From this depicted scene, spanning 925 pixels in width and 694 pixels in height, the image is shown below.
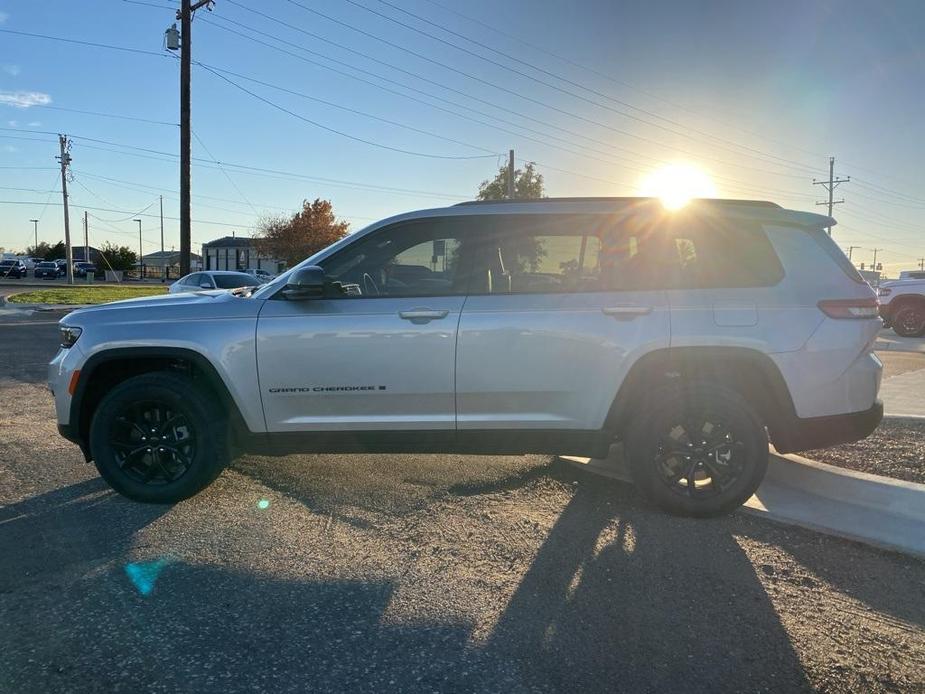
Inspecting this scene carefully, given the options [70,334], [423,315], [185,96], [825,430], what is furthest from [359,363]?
[185,96]

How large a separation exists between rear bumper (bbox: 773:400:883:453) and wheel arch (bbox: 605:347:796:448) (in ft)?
0.14

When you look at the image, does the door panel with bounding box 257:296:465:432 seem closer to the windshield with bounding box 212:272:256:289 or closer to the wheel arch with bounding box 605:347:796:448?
the wheel arch with bounding box 605:347:796:448

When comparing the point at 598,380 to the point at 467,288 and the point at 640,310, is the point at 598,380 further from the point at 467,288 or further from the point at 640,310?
the point at 467,288

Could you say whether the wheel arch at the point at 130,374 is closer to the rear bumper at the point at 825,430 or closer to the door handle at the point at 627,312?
the door handle at the point at 627,312

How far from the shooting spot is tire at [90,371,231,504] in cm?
408

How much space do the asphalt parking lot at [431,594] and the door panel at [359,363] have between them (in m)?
0.65

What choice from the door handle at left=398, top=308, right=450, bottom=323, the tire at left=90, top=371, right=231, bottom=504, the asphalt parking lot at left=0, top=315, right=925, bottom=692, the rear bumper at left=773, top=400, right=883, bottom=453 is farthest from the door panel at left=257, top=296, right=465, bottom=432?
the rear bumper at left=773, top=400, right=883, bottom=453

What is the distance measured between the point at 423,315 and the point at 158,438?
1901mm

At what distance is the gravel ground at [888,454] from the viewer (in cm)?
476

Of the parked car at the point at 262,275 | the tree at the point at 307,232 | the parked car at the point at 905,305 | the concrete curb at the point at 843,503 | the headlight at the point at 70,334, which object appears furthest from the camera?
the tree at the point at 307,232

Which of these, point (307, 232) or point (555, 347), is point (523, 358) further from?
point (307, 232)

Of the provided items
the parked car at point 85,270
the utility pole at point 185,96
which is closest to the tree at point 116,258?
the parked car at point 85,270

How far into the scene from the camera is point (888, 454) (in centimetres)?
517

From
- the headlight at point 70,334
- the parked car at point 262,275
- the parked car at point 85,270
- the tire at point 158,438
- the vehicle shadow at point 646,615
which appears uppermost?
the parked car at point 85,270
